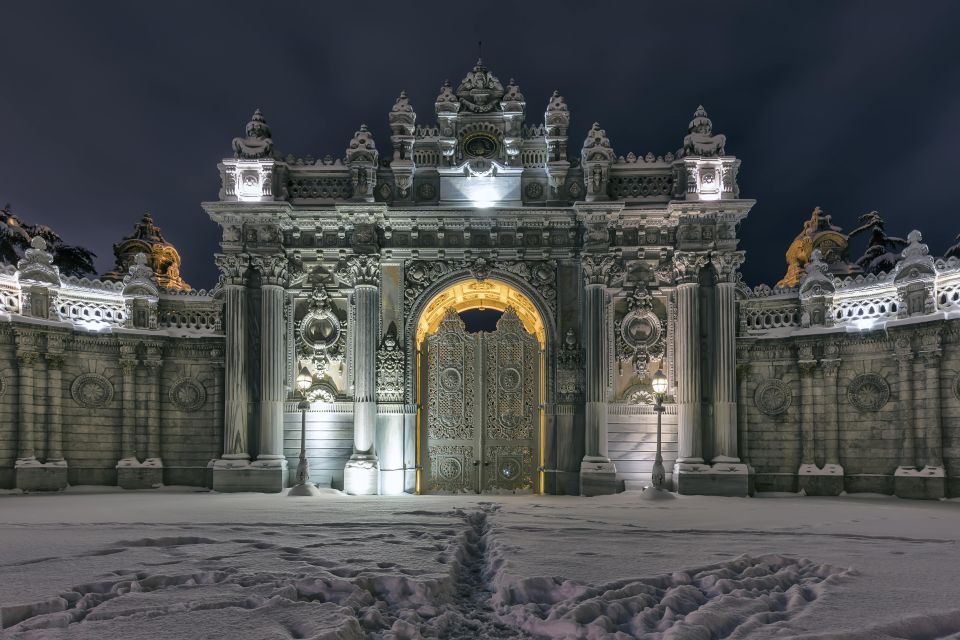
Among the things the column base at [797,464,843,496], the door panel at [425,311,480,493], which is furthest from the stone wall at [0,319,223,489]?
the column base at [797,464,843,496]

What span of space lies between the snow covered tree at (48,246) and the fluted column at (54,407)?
1353cm

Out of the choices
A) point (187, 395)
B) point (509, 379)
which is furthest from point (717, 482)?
point (187, 395)

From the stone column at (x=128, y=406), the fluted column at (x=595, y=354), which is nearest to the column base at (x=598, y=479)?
the fluted column at (x=595, y=354)

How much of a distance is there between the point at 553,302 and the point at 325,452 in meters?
7.11

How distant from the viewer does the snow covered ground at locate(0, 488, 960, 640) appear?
5.37m

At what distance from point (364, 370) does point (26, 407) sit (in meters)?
8.12

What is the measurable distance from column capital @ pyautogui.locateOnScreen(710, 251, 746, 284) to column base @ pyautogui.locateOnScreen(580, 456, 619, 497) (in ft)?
18.3

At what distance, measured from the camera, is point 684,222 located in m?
18.8

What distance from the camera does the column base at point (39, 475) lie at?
1719 centimetres

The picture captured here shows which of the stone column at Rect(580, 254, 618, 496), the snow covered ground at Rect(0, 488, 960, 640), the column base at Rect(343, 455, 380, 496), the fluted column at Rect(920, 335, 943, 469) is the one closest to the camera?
the snow covered ground at Rect(0, 488, 960, 640)

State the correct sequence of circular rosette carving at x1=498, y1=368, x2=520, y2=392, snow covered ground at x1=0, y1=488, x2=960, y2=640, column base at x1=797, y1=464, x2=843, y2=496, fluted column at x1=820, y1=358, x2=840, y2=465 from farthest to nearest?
circular rosette carving at x1=498, y1=368, x2=520, y2=392 → fluted column at x1=820, y1=358, x2=840, y2=465 → column base at x1=797, y1=464, x2=843, y2=496 → snow covered ground at x1=0, y1=488, x2=960, y2=640

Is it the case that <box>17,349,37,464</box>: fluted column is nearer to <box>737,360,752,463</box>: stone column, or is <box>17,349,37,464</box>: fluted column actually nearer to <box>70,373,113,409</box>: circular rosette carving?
<box>70,373,113,409</box>: circular rosette carving

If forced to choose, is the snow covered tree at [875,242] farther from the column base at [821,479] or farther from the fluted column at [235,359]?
the fluted column at [235,359]

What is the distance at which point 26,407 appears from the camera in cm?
1744
